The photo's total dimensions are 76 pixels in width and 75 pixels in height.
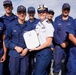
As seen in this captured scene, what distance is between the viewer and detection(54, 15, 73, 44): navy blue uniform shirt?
6.01m

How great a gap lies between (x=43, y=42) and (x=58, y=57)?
5.09 feet

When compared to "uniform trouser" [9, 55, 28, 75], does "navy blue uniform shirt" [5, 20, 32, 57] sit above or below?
above

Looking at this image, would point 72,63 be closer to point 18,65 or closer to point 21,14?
point 18,65

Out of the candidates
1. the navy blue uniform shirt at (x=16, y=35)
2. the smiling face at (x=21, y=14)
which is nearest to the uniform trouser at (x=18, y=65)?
the navy blue uniform shirt at (x=16, y=35)

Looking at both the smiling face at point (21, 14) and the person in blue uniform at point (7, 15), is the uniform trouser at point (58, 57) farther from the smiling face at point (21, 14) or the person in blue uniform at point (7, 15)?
the smiling face at point (21, 14)

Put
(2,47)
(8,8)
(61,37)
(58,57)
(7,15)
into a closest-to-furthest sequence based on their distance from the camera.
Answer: (2,47), (8,8), (7,15), (61,37), (58,57)

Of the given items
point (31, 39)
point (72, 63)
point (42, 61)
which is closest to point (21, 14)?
point (31, 39)

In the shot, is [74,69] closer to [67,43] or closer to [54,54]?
[67,43]

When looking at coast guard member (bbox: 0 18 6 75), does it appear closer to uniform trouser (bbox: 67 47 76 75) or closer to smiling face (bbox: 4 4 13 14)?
smiling face (bbox: 4 4 13 14)

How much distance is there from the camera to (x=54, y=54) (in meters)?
6.45

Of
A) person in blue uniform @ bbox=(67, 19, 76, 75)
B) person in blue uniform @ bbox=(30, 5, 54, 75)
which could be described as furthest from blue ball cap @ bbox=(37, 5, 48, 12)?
person in blue uniform @ bbox=(67, 19, 76, 75)

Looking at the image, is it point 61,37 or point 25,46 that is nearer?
point 25,46

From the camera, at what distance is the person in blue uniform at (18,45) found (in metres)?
4.98

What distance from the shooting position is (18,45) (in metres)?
5.02
